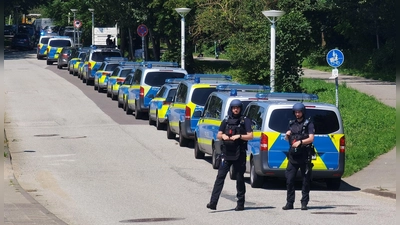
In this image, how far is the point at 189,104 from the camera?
2252 cm

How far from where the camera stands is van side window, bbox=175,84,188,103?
23.4m

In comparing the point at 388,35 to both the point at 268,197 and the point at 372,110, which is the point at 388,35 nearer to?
the point at 372,110

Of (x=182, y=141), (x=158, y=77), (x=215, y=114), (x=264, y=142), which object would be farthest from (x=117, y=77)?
(x=264, y=142)

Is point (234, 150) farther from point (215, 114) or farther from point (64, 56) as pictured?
point (64, 56)

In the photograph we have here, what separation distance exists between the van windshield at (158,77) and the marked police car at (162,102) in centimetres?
159

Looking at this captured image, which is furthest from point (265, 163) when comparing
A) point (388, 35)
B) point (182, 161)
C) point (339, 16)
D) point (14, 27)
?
point (14, 27)

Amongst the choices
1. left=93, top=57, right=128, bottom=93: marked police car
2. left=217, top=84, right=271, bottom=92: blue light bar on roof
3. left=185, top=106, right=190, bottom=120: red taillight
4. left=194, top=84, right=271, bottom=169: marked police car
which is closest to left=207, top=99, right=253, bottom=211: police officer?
left=194, top=84, right=271, bottom=169: marked police car

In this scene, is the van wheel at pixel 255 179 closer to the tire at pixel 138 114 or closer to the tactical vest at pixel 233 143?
the tactical vest at pixel 233 143

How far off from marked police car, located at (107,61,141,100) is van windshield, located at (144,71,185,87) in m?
5.81

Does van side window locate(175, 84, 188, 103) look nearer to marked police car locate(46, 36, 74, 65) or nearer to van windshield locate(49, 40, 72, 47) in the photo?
marked police car locate(46, 36, 74, 65)

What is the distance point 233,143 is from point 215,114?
601cm

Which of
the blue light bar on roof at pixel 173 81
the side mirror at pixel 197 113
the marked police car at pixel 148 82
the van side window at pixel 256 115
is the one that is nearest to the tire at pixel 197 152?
the side mirror at pixel 197 113

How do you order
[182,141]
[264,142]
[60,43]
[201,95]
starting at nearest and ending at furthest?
[264,142] → [201,95] → [182,141] → [60,43]

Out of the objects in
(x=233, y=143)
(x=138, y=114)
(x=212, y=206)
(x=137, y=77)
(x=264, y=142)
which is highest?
(x=233, y=143)
